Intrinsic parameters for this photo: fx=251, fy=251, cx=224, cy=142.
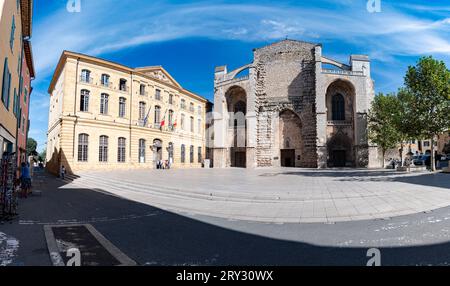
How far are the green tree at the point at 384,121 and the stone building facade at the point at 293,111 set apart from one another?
234 cm

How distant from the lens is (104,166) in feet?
94.9

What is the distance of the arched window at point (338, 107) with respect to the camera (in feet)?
119

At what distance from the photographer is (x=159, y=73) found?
A: 37125 millimetres

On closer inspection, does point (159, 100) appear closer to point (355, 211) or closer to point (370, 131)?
point (370, 131)

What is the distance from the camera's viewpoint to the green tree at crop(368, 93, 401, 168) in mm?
24017

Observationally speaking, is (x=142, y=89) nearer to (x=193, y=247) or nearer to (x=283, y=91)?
(x=283, y=91)

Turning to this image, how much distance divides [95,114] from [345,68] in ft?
114

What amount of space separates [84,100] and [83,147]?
5.30 metres

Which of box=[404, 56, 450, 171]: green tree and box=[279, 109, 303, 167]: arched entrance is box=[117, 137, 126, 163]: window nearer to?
box=[279, 109, 303, 167]: arched entrance

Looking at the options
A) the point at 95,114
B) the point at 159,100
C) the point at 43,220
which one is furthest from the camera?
the point at 159,100

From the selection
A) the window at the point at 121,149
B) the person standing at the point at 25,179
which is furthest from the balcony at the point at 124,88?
the person standing at the point at 25,179

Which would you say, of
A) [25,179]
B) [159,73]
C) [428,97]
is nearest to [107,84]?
[159,73]

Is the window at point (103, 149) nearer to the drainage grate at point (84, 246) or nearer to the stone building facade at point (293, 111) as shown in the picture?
the stone building facade at point (293, 111)
